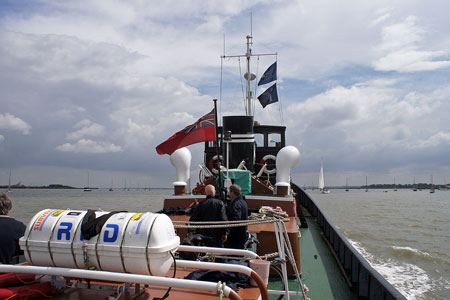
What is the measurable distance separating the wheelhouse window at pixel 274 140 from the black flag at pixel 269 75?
10.8 feet

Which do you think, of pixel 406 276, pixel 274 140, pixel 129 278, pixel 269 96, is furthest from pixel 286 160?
pixel 129 278

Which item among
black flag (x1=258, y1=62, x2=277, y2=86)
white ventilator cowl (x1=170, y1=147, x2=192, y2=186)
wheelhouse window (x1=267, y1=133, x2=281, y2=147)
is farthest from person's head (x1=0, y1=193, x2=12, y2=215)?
black flag (x1=258, y1=62, x2=277, y2=86)

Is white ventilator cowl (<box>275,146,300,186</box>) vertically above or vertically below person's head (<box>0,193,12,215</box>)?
above

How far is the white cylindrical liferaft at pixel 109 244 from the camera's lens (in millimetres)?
2926

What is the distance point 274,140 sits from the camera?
1505 centimetres

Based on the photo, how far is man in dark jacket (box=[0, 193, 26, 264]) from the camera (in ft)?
11.9

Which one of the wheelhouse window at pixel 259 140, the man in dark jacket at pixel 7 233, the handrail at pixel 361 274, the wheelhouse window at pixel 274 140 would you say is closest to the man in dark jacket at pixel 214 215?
the handrail at pixel 361 274

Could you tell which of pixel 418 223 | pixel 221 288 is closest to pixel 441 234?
pixel 418 223

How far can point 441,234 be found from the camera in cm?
1784

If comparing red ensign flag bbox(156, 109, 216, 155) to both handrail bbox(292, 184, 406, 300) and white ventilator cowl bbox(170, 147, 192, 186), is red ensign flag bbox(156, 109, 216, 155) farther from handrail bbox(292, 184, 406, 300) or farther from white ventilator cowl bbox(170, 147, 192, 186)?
handrail bbox(292, 184, 406, 300)

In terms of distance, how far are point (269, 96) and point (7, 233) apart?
47.8ft

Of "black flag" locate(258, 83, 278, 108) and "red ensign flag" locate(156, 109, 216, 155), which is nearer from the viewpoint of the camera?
"red ensign flag" locate(156, 109, 216, 155)

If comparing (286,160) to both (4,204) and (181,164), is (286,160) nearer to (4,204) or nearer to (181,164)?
(181,164)

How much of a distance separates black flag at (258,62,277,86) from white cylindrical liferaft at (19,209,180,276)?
14582mm
